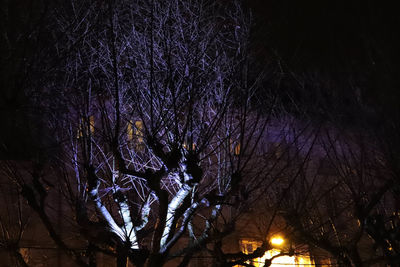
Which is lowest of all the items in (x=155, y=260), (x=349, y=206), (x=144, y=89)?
(x=155, y=260)

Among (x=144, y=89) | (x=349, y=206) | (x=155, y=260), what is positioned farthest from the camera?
(x=349, y=206)

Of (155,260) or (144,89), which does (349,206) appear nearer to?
(144,89)

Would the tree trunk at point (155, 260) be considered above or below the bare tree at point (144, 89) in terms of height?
below

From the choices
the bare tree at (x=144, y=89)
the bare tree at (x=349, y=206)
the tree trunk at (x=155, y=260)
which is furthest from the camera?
the bare tree at (x=349, y=206)

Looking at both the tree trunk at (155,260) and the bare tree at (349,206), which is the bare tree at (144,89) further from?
the bare tree at (349,206)

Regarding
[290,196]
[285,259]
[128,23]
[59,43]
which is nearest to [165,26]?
[128,23]

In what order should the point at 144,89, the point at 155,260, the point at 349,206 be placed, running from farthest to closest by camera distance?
the point at 349,206 → the point at 144,89 → the point at 155,260

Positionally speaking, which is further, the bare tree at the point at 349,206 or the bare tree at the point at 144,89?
the bare tree at the point at 349,206

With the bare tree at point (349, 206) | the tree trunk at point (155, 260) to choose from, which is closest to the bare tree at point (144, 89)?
the tree trunk at point (155, 260)

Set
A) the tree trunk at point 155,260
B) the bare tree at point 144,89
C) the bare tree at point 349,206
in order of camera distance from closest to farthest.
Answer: the tree trunk at point 155,260 < the bare tree at point 144,89 < the bare tree at point 349,206

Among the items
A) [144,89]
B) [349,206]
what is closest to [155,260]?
[144,89]

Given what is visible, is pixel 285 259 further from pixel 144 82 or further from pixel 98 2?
pixel 98 2

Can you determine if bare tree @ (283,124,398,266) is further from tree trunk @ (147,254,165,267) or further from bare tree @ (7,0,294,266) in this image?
tree trunk @ (147,254,165,267)

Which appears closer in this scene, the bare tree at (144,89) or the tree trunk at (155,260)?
the tree trunk at (155,260)
